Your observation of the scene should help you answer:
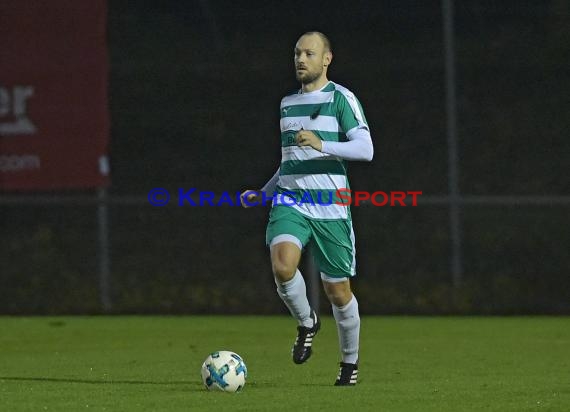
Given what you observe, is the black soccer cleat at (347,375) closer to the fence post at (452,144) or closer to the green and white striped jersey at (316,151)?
the green and white striped jersey at (316,151)

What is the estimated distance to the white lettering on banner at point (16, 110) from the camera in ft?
50.6

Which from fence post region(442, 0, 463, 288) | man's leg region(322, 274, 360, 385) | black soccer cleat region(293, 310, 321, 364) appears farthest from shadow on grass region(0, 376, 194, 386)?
fence post region(442, 0, 463, 288)

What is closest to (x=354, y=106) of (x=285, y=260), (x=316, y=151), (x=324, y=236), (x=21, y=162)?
(x=316, y=151)

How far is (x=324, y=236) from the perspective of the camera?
855 cm

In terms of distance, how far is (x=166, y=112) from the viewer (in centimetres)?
1655

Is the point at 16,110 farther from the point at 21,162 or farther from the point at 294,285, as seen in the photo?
the point at 294,285

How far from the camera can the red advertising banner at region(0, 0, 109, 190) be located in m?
15.4

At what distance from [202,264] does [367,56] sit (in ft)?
9.14

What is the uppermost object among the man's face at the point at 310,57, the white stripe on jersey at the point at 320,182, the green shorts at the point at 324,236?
the man's face at the point at 310,57

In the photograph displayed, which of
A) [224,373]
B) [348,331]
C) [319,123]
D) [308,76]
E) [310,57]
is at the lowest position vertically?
[224,373]

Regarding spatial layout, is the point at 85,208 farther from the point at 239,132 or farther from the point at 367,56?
the point at 367,56

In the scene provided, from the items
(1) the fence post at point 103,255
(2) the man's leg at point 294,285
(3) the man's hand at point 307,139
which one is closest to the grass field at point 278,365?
(2) the man's leg at point 294,285

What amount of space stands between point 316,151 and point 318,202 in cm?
28

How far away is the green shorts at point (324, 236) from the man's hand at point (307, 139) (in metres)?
0.57
